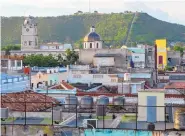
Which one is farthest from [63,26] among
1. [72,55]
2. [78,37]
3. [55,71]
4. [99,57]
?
[55,71]

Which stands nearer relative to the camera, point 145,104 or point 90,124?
point 90,124

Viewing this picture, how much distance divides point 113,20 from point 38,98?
114225mm

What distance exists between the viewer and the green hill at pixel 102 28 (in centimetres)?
12063

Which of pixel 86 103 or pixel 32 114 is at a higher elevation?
pixel 86 103

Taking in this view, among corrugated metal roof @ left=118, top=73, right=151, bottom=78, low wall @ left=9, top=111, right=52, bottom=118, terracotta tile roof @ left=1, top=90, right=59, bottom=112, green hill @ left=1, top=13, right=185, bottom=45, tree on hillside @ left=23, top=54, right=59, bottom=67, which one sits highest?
green hill @ left=1, top=13, right=185, bottom=45

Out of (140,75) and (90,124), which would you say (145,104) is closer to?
(90,124)

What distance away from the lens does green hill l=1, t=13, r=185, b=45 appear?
396 feet

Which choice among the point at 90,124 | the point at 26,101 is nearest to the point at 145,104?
the point at 90,124

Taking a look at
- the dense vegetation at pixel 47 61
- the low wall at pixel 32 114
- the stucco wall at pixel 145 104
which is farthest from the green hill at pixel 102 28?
the stucco wall at pixel 145 104

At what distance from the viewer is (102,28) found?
12606 centimetres

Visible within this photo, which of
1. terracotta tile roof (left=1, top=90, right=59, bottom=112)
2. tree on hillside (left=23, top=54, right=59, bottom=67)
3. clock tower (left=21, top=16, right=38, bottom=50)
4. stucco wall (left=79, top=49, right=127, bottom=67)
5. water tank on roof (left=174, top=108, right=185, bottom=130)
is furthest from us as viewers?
clock tower (left=21, top=16, right=38, bottom=50)

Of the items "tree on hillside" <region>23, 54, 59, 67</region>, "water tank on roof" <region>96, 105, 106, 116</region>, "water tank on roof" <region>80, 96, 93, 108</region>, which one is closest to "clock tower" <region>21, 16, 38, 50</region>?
"tree on hillside" <region>23, 54, 59, 67</region>

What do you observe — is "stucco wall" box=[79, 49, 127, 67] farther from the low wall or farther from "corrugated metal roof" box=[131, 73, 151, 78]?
the low wall

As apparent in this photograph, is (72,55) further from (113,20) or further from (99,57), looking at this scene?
(113,20)
